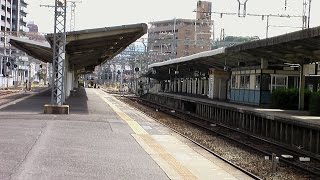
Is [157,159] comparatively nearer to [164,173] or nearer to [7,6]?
[164,173]

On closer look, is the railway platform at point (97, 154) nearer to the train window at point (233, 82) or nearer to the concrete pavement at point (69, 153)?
the concrete pavement at point (69, 153)

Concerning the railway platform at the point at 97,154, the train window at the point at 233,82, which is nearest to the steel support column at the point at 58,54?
the railway platform at the point at 97,154

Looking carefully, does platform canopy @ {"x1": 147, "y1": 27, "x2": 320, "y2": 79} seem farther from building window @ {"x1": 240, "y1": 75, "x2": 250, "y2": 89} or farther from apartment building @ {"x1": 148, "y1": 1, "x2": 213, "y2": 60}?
apartment building @ {"x1": 148, "y1": 1, "x2": 213, "y2": 60}

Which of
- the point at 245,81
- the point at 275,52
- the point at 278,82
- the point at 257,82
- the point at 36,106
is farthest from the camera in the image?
the point at 245,81

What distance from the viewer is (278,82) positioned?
3122 cm

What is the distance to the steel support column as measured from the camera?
2625 cm

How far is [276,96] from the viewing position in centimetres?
2847

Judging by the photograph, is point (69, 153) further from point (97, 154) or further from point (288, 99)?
point (288, 99)

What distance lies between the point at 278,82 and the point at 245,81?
110 inches

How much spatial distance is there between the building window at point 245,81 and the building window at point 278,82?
2.12m

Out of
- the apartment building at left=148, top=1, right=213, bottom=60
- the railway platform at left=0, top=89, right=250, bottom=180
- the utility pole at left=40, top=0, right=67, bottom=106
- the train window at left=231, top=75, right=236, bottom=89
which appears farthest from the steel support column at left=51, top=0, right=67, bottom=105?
the apartment building at left=148, top=1, right=213, bottom=60

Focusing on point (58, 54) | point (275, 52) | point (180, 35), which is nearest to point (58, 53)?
point (58, 54)

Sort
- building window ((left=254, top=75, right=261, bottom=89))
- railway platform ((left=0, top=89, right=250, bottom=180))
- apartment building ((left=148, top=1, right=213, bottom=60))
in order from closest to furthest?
1. railway platform ((left=0, top=89, right=250, bottom=180))
2. building window ((left=254, top=75, right=261, bottom=89))
3. apartment building ((left=148, top=1, right=213, bottom=60))

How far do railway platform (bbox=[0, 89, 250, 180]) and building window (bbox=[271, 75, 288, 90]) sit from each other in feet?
44.0
